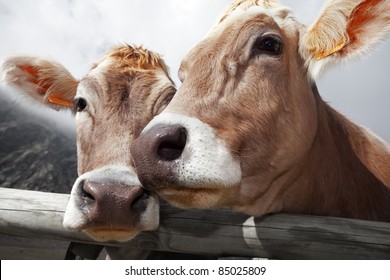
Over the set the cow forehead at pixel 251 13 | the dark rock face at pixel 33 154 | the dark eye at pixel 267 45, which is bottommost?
the dark rock face at pixel 33 154

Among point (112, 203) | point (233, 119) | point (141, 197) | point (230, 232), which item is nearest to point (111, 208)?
point (112, 203)

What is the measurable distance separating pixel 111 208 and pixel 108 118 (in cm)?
95

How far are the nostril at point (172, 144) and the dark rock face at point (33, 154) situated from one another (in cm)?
Answer: 878

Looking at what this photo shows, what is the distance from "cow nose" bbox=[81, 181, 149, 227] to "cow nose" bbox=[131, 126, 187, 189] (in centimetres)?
37

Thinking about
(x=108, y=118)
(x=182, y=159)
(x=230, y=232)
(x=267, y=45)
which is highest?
(x=267, y=45)

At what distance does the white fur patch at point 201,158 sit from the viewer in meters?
2.07

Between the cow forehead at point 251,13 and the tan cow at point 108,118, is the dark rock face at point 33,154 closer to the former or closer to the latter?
the tan cow at point 108,118

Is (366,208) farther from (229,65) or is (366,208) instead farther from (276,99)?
(229,65)

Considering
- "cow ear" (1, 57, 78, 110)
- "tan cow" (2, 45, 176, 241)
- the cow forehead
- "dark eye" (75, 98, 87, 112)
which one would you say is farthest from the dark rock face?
the cow forehead

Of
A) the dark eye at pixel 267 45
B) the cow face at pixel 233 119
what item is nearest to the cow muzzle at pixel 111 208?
the cow face at pixel 233 119

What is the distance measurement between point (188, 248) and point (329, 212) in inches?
34.6

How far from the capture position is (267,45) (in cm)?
256

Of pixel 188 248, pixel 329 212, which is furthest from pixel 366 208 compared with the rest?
pixel 188 248

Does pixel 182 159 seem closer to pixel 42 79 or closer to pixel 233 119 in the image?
pixel 233 119
